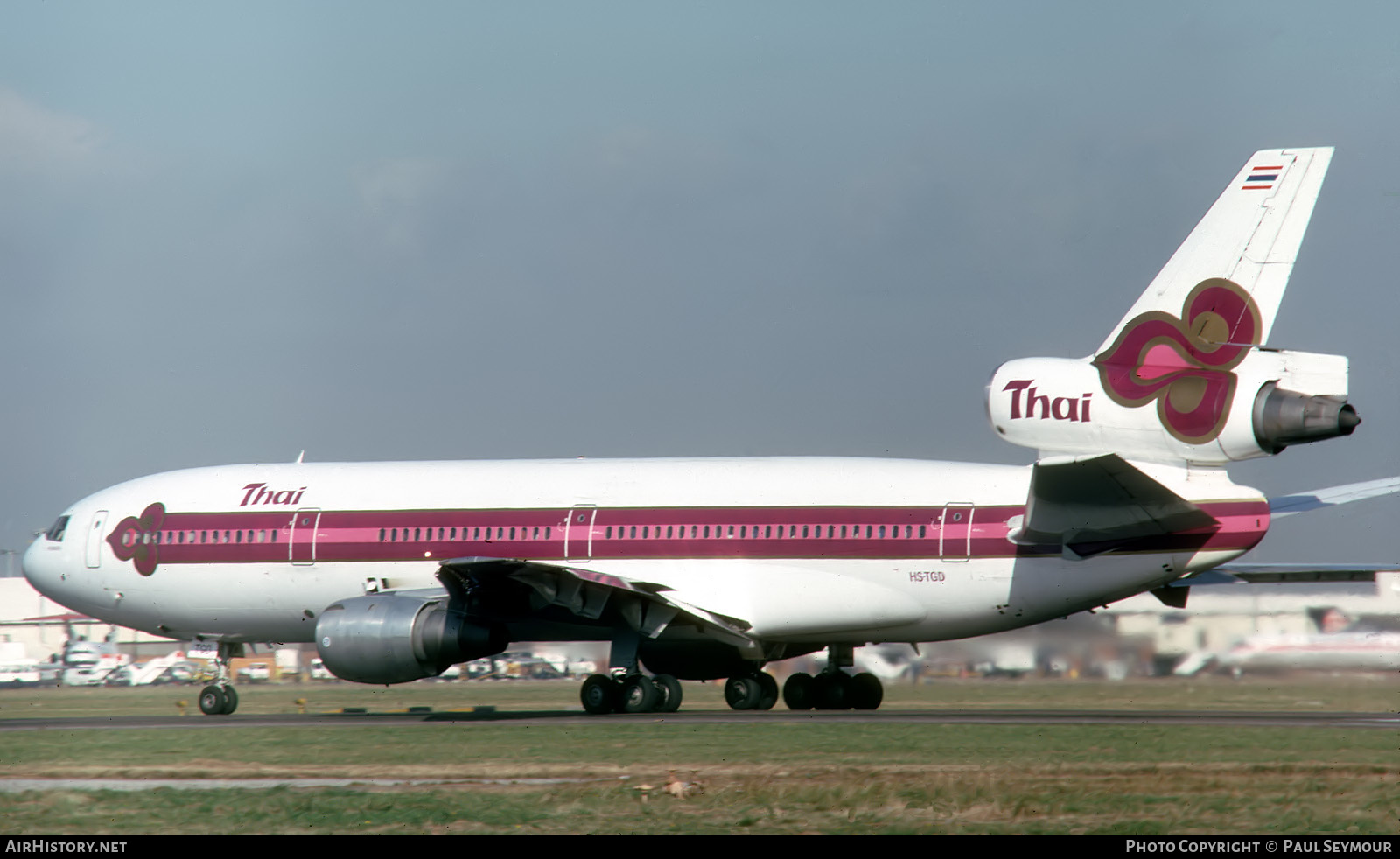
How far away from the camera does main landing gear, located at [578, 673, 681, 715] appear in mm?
25922

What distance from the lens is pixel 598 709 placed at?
25875mm

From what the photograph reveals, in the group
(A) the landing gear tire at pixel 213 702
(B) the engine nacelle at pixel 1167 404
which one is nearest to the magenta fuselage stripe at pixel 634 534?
(B) the engine nacelle at pixel 1167 404

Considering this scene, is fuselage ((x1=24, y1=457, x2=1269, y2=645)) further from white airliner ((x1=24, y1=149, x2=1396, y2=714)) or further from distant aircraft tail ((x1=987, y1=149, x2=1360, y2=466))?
distant aircraft tail ((x1=987, y1=149, x2=1360, y2=466))

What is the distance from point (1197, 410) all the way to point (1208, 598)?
6224 millimetres

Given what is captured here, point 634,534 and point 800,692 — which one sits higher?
point 634,534

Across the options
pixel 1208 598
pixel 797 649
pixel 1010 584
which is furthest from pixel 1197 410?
pixel 797 649

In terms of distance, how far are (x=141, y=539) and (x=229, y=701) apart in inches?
160

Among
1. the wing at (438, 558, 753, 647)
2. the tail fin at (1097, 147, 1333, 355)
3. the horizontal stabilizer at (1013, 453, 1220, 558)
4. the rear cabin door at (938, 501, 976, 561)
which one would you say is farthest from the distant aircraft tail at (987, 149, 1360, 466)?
the wing at (438, 558, 753, 647)

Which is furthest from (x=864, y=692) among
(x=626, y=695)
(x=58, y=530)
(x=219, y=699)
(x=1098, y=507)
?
(x=58, y=530)

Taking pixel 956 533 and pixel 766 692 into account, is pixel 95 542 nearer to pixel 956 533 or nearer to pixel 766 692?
pixel 766 692

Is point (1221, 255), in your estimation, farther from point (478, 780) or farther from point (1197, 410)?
point (478, 780)

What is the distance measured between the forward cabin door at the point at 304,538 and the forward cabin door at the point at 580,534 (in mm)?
4951

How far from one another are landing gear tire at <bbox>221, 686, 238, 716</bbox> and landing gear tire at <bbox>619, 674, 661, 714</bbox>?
302 inches

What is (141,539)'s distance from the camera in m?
30.8
